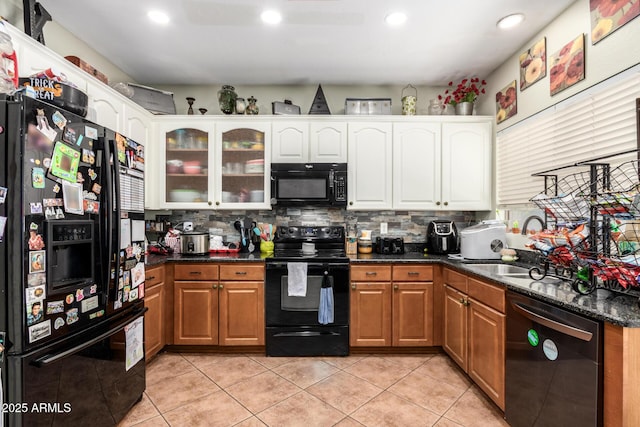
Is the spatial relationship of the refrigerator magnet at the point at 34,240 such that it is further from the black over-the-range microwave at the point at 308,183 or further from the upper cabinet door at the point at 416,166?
the upper cabinet door at the point at 416,166

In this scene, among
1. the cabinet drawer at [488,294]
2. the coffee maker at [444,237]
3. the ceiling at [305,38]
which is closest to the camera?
the cabinet drawer at [488,294]

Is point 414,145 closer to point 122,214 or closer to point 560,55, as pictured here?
point 560,55

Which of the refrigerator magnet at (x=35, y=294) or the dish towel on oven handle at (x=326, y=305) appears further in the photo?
the dish towel on oven handle at (x=326, y=305)

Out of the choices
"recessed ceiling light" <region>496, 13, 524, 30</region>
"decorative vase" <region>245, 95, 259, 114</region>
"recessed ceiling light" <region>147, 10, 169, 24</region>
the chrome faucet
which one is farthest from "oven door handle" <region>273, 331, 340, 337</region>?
"recessed ceiling light" <region>496, 13, 524, 30</region>

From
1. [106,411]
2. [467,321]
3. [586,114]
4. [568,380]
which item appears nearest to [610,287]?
[568,380]

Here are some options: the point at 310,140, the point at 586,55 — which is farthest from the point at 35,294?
the point at 586,55

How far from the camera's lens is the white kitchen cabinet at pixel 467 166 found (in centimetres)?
303

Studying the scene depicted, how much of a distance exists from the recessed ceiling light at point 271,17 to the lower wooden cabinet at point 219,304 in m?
1.90

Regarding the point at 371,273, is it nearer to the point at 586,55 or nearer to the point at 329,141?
the point at 329,141

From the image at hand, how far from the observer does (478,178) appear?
3039mm

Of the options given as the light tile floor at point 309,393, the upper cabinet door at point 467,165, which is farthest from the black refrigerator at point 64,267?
the upper cabinet door at point 467,165

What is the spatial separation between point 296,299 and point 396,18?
228cm

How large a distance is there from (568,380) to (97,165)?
2.35 m

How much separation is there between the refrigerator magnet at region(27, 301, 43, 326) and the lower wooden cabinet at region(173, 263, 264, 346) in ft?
4.72
